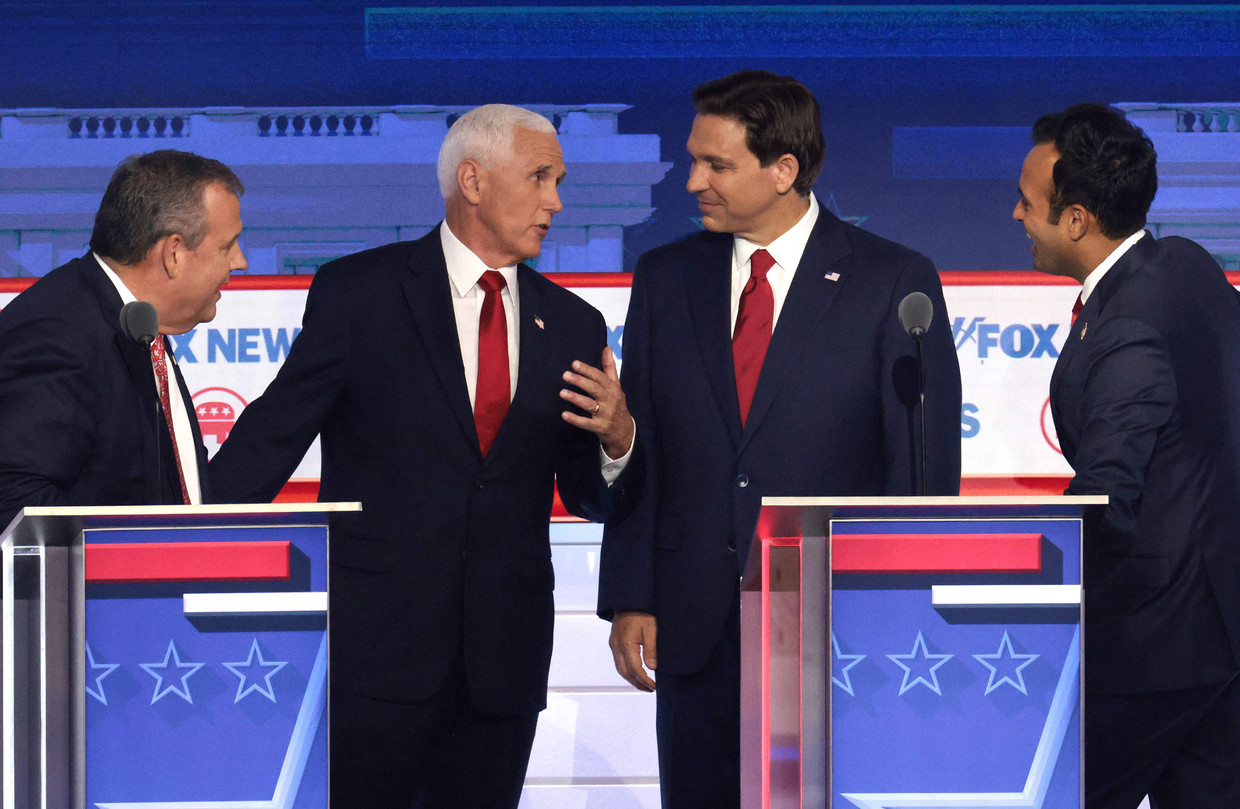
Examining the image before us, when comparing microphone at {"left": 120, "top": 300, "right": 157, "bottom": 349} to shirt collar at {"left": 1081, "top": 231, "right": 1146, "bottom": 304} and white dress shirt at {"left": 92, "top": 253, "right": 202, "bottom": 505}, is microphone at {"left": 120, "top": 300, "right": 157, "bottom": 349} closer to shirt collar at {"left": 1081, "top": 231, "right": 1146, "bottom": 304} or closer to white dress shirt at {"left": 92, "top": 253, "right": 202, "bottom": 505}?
white dress shirt at {"left": 92, "top": 253, "right": 202, "bottom": 505}

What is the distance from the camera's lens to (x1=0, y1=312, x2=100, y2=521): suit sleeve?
2.03 meters

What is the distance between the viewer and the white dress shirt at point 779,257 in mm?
2748

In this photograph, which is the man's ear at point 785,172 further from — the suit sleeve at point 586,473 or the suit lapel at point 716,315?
the suit sleeve at point 586,473

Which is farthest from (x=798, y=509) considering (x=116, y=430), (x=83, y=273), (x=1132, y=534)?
(x=83, y=273)

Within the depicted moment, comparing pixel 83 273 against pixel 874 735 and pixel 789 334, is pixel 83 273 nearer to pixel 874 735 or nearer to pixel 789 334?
pixel 789 334

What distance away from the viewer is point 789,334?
2631mm

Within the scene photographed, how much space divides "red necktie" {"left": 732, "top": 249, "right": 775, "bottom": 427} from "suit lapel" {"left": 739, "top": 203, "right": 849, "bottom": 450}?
0.04m

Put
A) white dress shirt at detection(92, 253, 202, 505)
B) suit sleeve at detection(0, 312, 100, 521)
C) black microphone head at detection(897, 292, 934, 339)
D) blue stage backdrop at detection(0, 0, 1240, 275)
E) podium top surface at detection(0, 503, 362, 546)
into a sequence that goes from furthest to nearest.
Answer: blue stage backdrop at detection(0, 0, 1240, 275) < white dress shirt at detection(92, 253, 202, 505) < black microphone head at detection(897, 292, 934, 339) < suit sleeve at detection(0, 312, 100, 521) < podium top surface at detection(0, 503, 362, 546)

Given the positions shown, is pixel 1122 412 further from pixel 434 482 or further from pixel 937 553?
pixel 434 482

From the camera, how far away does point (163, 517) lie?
178 cm

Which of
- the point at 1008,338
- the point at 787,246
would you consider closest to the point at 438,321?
the point at 787,246

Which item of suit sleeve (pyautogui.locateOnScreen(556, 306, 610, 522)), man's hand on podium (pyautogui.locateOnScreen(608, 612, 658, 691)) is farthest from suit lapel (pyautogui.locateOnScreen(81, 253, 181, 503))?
man's hand on podium (pyautogui.locateOnScreen(608, 612, 658, 691))

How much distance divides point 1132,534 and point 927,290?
0.63 metres

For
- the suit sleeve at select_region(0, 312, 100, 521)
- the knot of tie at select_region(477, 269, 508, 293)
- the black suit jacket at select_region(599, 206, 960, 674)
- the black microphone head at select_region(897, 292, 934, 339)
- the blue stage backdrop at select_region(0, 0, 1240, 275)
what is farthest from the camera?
the blue stage backdrop at select_region(0, 0, 1240, 275)
